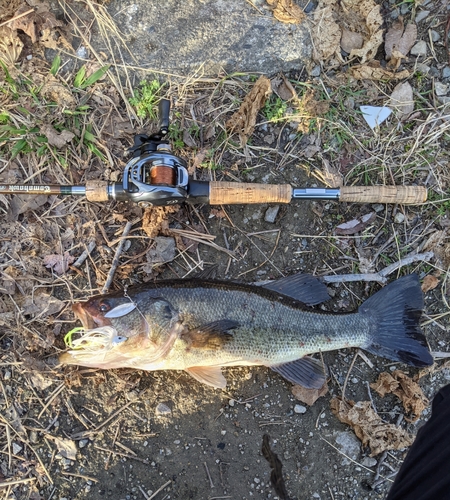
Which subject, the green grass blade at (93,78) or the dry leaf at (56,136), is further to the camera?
the green grass blade at (93,78)

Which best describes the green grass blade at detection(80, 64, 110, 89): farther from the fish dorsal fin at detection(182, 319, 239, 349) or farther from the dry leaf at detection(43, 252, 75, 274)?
the fish dorsal fin at detection(182, 319, 239, 349)

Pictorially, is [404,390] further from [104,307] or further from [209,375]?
[104,307]

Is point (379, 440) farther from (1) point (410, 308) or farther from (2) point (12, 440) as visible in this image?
(2) point (12, 440)

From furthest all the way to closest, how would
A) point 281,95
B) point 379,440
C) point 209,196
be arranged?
point 281,95, point 379,440, point 209,196

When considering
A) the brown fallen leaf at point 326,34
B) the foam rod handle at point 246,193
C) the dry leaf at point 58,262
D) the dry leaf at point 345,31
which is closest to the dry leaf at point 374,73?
the dry leaf at point 345,31

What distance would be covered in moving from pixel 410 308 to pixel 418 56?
2372 mm

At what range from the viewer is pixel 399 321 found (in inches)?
147

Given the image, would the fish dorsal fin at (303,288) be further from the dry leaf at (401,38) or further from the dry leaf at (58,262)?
the dry leaf at (401,38)

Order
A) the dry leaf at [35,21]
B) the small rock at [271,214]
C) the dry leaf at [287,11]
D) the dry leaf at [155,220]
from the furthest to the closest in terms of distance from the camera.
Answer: the dry leaf at [287,11]
the small rock at [271,214]
the dry leaf at [35,21]
the dry leaf at [155,220]

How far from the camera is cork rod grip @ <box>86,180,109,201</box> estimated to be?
3492 mm

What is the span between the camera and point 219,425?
382 cm

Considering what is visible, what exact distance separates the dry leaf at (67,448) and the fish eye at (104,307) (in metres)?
1.31

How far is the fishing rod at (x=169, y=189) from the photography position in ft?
11.0

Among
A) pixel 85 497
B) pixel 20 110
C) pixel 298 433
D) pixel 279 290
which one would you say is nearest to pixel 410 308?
pixel 279 290
